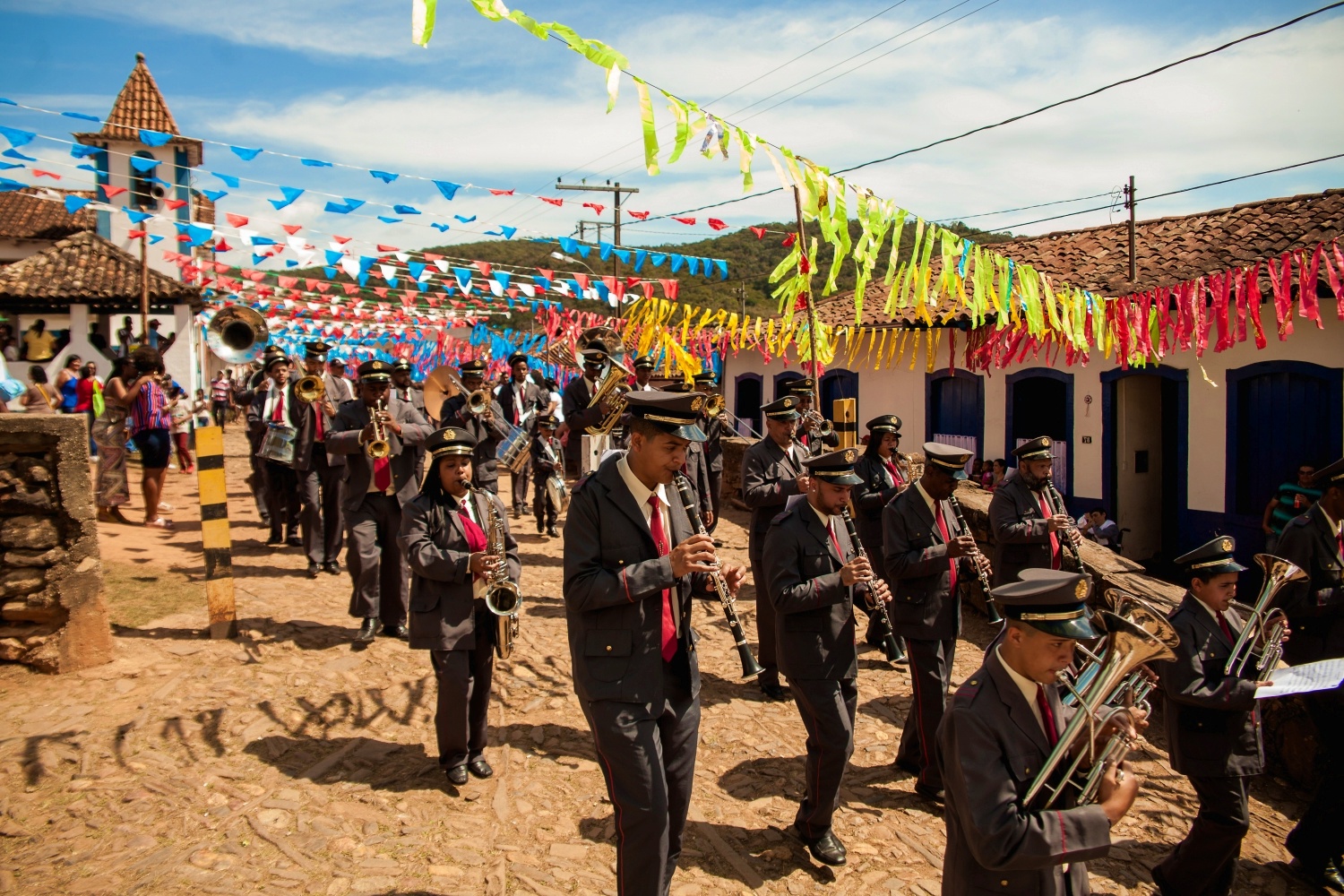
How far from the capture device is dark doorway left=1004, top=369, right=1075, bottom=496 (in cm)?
1432

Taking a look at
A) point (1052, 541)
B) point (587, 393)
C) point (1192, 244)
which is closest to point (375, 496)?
point (587, 393)

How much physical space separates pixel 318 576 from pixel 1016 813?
8.16 meters

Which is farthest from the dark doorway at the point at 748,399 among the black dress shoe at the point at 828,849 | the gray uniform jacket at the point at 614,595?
the gray uniform jacket at the point at 614,595

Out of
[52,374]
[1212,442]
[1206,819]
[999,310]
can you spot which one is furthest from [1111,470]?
[52,374]

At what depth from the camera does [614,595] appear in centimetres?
334

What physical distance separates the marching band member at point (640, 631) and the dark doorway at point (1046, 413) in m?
12.4

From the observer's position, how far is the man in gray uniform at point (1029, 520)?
6316 mm

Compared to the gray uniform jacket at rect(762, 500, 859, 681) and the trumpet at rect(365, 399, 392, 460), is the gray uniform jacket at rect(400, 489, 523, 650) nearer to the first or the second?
the gray uniform jacket at rect(762, 500, 859, 681)

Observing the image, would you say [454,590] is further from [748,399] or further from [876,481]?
[748,399]

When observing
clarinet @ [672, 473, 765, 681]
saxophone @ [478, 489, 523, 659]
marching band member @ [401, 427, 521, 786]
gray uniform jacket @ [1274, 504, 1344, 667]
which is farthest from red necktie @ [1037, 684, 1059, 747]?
gray uniform jacket @ [1274, 504, 1344, 667]

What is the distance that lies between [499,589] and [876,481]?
4.01 metres

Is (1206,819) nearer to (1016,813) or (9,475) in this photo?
(1016,813)

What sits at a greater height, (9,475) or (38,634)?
(9,475)

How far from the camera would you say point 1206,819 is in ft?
12.9
